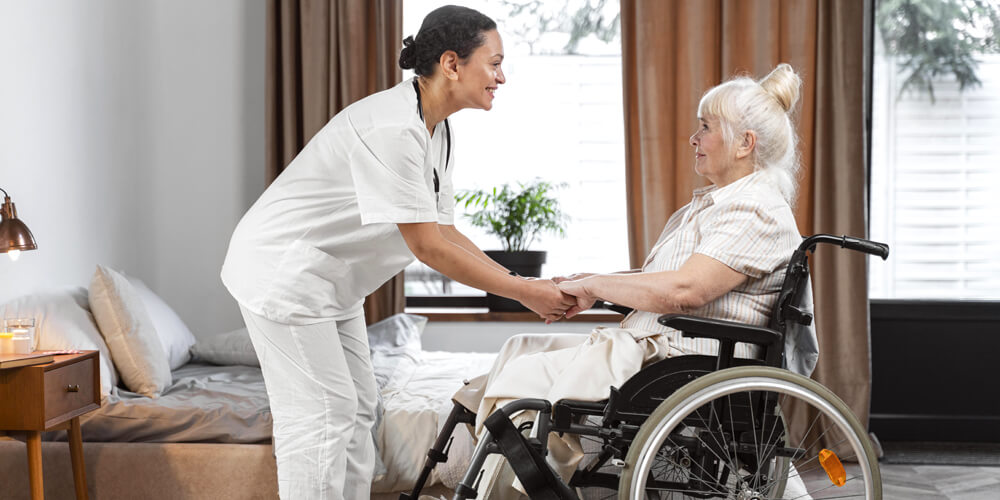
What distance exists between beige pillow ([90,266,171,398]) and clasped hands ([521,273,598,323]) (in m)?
1.29

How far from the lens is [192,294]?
3.98 metres

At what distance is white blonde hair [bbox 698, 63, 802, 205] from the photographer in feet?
6.83

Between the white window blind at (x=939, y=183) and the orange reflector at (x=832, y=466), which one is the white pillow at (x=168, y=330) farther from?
the white window blind at (x=939, y=183)

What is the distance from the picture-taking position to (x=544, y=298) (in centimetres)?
193

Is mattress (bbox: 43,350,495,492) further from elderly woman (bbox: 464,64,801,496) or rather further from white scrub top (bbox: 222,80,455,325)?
white scrub top (bbox: 222,80,455,325)

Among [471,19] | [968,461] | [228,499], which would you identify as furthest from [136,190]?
[968,461]

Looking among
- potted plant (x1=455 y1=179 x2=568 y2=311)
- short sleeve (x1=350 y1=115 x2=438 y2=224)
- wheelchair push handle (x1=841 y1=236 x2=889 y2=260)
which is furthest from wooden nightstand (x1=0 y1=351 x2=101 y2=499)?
potted plant (x1=455 y1=179 x2=568 y2=311)

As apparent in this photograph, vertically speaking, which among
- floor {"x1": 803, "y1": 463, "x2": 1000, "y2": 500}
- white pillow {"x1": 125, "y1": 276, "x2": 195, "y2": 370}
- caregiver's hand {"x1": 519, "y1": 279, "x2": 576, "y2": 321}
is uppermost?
caregiver's hand {"x1": 519, "y1": 279, "x2": 576, "y2": 321}

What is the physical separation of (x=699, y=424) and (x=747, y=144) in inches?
29.2

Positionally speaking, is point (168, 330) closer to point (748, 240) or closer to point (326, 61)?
point (326, 61)

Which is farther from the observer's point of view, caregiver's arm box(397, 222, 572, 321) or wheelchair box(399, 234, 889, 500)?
caregiver's arm box(397, 222, 572, 321)

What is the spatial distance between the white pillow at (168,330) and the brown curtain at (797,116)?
190 centimetres

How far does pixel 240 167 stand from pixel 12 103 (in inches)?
51.7

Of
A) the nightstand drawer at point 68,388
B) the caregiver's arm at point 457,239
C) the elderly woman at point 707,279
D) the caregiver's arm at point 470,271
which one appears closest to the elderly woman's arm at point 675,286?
the elderly woman at point 707,279
